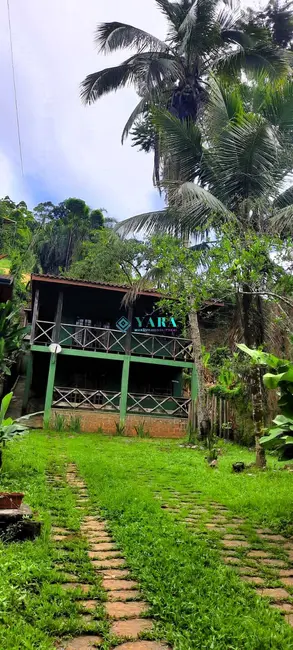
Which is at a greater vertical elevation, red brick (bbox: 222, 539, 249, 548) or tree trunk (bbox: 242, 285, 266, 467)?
tree trunk (bbox: 242, 285, 266, 467)

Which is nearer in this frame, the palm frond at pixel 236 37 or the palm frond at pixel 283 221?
the palm frond at pixel 283 221

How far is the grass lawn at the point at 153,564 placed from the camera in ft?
6.78

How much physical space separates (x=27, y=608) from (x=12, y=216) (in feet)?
75.5

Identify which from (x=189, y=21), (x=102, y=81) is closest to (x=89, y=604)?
(x=189, y=21)

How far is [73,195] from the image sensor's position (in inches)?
1526

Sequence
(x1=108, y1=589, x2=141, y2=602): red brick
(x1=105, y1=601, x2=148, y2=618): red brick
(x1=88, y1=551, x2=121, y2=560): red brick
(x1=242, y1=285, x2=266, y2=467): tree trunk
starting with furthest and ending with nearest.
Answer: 1. (x1=242, y1=285, x2=266, y2=467): tree trunk
2. (x1=88, y1=551, x2=121, y2=560): red brick
3. (x1=108, y1=589, x2=141, y2=602): red brick
4. (x1=105, y1=601, x2=148, y2=618): red brick

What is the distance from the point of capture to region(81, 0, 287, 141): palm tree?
47.0 feet

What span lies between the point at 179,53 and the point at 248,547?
15.3 meters

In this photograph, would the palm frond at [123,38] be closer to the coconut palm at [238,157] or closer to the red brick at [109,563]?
the coconut palm at [238,157]

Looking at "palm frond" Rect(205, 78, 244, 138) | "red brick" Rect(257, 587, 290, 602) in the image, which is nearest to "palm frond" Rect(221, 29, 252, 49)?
"palm frond" Rect(205, 78, 244, 138)

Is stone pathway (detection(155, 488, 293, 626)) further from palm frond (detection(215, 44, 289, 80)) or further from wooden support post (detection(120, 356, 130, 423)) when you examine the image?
palm frond (detection(215, 44, 289, 80))

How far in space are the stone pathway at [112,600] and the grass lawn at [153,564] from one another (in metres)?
0.04

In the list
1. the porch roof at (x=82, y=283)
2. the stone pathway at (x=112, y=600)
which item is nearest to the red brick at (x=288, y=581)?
the stone pathway at (x=112, y=600)

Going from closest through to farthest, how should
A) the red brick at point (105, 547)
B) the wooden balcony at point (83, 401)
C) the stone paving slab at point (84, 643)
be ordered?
1. the stone paving slab at point (84, 643)
2. the red brick at point (105, 547)
3. the wooden balcony at point (83, 401)
